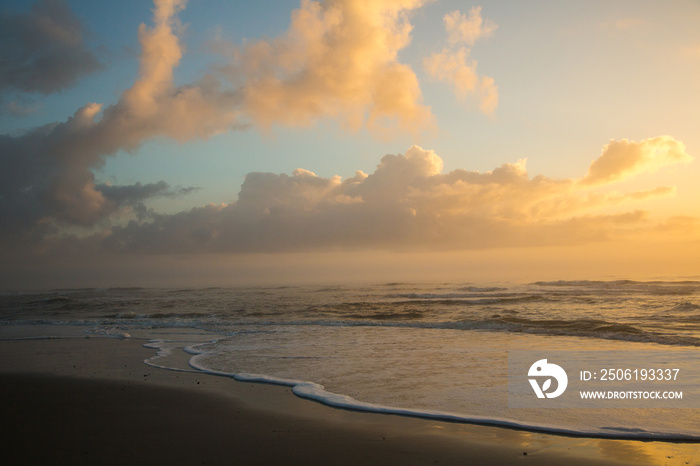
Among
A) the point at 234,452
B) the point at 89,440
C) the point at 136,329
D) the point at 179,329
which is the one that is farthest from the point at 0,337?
the point at 234,452

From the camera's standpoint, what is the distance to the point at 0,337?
18.8 meters

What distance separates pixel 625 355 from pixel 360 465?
10.3 m

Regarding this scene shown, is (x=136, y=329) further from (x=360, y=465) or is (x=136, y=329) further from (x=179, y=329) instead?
(x=360, y=465)

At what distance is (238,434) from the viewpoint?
6.31 meters
